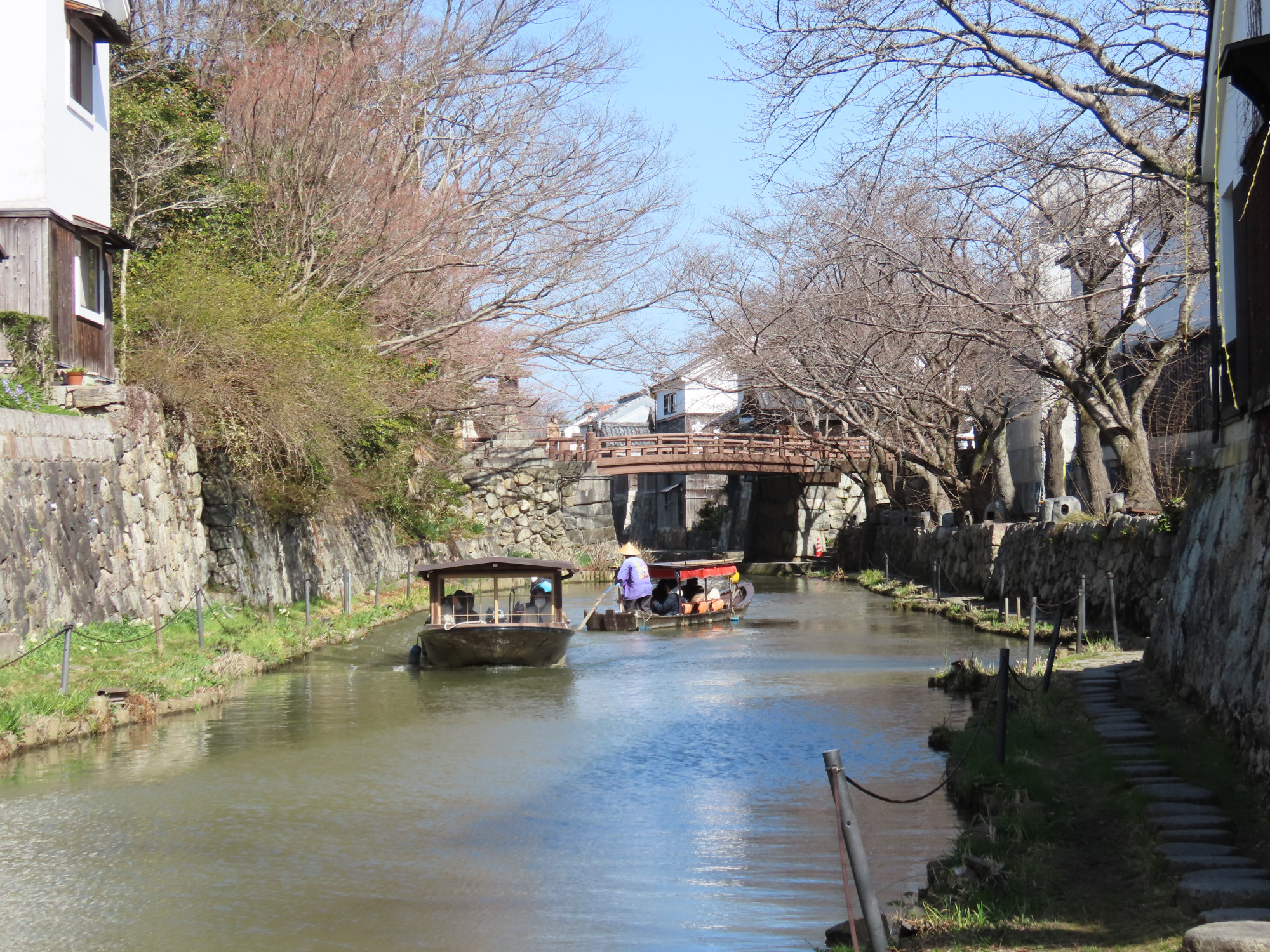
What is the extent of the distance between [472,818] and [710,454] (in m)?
37.0

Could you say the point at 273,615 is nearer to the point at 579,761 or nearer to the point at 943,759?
the point at 579,761

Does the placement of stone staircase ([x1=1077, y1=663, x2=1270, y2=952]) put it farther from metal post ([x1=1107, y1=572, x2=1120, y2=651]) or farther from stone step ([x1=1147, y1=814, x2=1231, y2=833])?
metal post ([x1=1107, y1=572, x2=1120, y2=651])

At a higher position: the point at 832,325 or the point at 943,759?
the point at 832,325

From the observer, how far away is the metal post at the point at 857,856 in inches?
231

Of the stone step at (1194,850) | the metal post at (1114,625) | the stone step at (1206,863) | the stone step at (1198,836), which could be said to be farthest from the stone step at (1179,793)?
the metal post at (1114,625)

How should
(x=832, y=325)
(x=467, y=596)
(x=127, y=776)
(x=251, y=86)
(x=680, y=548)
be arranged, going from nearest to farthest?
(x=127, y=776)
(x=467, y=596)
(x=251, y=86)
(x=832, y=325)
(x=680, y=548)

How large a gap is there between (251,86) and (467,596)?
1179 centimetres

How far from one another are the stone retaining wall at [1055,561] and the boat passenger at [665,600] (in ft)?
23.1

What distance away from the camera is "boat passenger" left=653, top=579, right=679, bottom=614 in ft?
89.3

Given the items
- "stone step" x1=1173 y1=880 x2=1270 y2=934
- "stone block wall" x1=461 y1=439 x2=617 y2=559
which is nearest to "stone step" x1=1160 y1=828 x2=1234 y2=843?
"stone step" x1=1173 y1=880 x2=1270 y2=934

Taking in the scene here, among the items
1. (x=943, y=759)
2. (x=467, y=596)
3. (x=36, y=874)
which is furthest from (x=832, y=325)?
(x=36, y=874)

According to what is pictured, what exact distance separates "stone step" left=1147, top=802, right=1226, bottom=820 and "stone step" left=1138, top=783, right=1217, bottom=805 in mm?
82

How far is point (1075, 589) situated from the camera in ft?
70.2

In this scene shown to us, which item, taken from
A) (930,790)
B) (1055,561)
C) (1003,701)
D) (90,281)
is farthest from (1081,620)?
(90,281)
